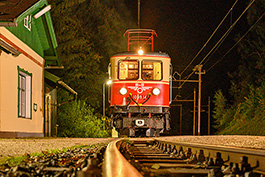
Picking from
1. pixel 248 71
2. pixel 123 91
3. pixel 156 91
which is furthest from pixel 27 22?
pixel 248 71

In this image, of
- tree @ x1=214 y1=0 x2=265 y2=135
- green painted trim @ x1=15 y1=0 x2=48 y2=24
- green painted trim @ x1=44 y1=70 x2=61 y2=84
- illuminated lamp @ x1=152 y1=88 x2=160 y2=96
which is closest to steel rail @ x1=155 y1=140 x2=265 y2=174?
green painted trim @ x1=15 y1=0 x2=48 y2=24

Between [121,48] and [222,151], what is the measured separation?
1085 inches

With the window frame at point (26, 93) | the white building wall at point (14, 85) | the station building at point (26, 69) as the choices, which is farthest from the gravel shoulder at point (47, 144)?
the window frame at point (26, 93)

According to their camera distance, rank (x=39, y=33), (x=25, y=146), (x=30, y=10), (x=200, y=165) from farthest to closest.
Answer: (x=39, y=33) < (x=30, y=10) < (x=25, y=146) < (x=200, y=165)

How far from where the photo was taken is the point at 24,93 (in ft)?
53.7

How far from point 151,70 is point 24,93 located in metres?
5.22

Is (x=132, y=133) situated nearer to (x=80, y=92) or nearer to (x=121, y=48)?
(x=80, y=92)

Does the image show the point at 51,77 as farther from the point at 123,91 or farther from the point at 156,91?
the point at 156,91

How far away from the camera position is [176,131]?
7350 cm

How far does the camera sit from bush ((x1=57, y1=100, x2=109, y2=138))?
2302cm

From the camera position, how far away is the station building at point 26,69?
520 inches

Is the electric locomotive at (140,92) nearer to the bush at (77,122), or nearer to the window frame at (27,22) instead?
the window frame at (27,22)

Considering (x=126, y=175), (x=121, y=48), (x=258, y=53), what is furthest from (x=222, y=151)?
(x=258, y=53)

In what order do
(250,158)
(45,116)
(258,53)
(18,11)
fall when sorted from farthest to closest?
(258,53), (45,116), (18,11), (250,158)
